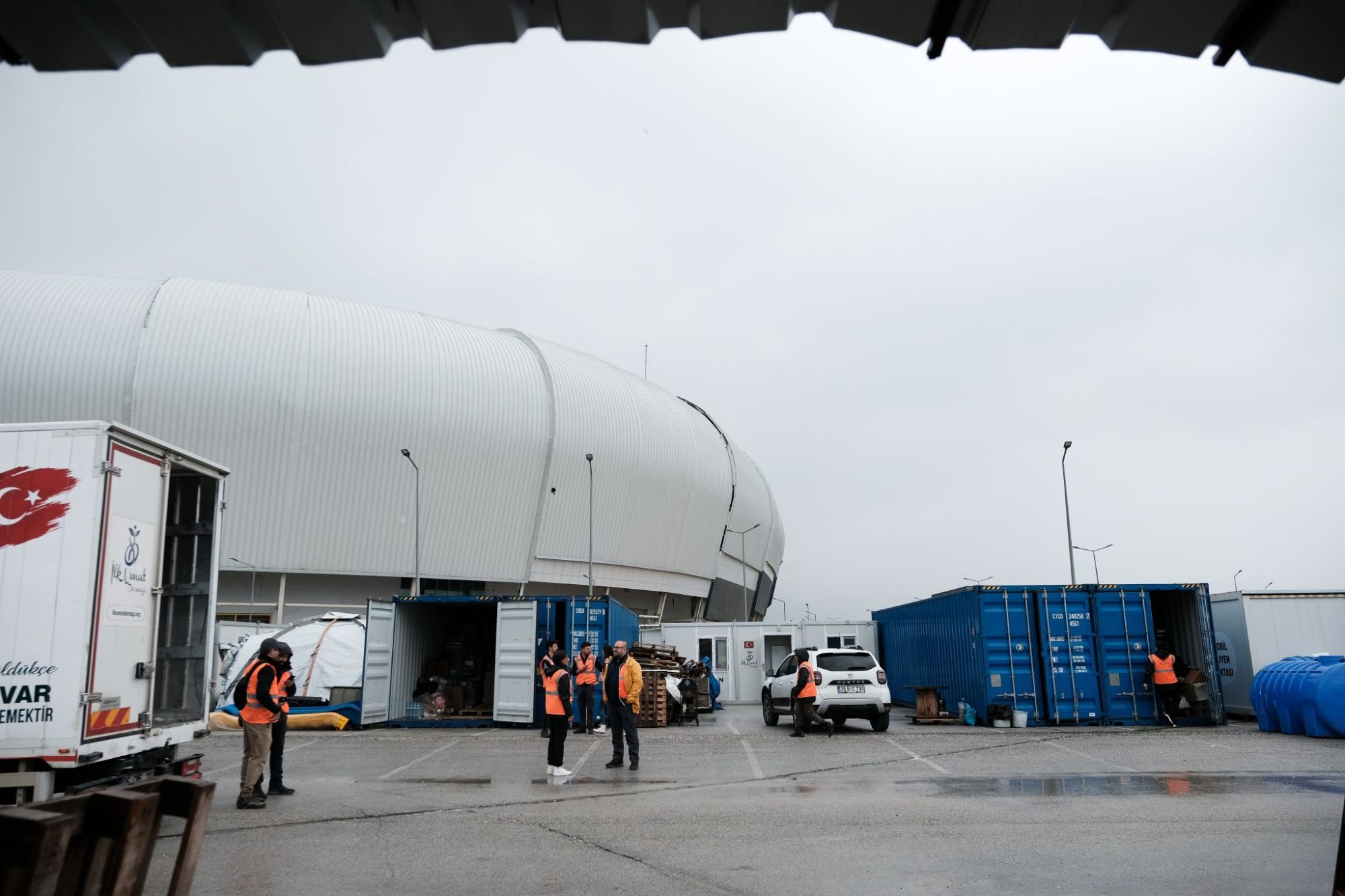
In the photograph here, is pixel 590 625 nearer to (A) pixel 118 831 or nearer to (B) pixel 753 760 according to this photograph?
(B) pixel 753 760

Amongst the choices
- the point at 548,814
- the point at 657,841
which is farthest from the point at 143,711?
the point at 657,841

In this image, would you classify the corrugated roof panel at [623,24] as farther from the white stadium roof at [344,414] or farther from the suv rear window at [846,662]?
the white stadium roof at [344,414]

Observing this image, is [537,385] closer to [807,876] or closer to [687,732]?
[687,732]

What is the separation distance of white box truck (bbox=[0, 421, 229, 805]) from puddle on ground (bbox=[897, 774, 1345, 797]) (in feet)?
26.4

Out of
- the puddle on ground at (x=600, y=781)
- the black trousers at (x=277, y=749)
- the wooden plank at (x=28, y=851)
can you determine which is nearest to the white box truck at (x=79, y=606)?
the black trousers at (x=277, y=749)

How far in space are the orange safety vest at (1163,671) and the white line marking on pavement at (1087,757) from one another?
437 cm

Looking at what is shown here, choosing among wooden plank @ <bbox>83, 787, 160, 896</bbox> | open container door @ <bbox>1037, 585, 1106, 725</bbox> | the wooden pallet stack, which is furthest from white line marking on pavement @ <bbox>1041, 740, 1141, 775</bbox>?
wooden plank @ <bbox>83, 787, 160, 896</bbox>

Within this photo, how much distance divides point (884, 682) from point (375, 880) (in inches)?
541

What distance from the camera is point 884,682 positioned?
1931 cm

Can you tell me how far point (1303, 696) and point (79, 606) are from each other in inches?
727

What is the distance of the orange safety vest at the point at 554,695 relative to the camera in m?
12.9

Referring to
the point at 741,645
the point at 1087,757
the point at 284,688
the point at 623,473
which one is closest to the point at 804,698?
the point at 1087,757

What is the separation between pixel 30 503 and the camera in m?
8.11

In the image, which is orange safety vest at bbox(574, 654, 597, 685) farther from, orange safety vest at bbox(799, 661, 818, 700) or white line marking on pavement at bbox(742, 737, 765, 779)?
orange safety vest at bbox(799, 661, 818, 700)
